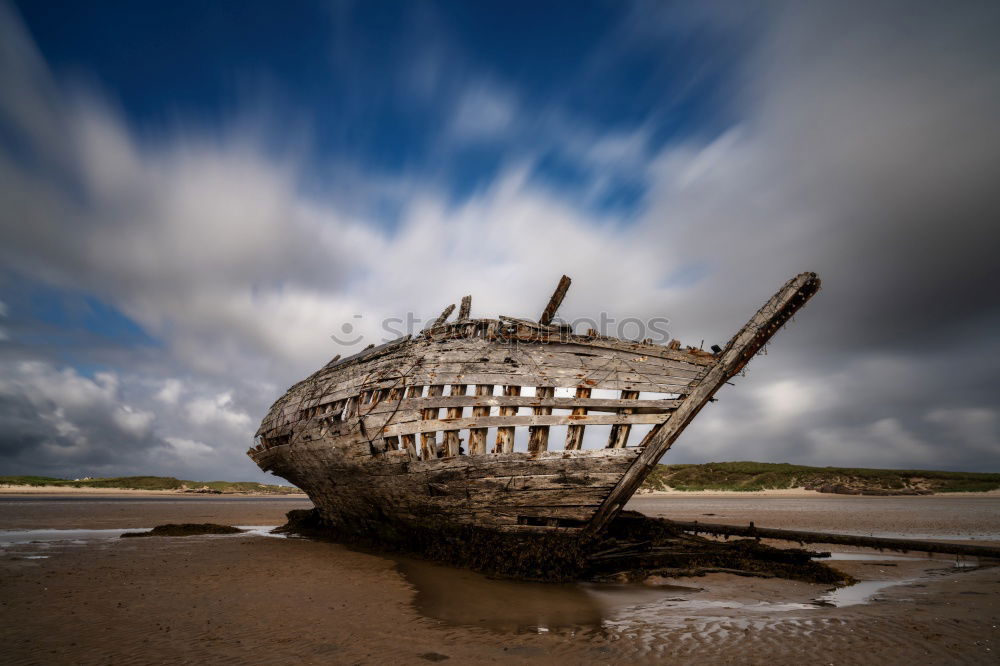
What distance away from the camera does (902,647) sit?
→ 4.19 meters

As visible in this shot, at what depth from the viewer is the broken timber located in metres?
6.72

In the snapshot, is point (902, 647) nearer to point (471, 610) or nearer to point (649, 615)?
point (649, 615)

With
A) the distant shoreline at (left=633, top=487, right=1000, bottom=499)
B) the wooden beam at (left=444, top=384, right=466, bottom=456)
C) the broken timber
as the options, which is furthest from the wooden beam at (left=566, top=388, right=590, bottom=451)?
the distant shoreline at (left=633, top=487, right=1000, bottom=499)

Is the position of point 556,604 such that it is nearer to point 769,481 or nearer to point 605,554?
point 605,554

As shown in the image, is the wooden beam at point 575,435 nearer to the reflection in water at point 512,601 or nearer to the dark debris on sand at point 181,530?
the reflection in water at point 512,601

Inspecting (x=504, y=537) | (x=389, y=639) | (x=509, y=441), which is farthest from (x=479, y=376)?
(x=389, y=639)

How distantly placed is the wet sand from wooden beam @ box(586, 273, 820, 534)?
1.25 meters

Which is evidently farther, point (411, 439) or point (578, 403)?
point (411, 439)

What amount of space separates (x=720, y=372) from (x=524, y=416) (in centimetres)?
296

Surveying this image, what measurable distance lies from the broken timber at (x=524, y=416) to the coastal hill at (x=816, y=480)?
3519 cm

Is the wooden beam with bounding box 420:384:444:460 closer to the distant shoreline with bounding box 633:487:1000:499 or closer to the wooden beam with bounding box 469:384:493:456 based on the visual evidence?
the wooden beam with bounding box 469:384:493:456

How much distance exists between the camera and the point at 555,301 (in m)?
8.17

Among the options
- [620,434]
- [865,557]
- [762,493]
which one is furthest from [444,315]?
[762,493]

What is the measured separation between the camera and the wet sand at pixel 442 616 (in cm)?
404
